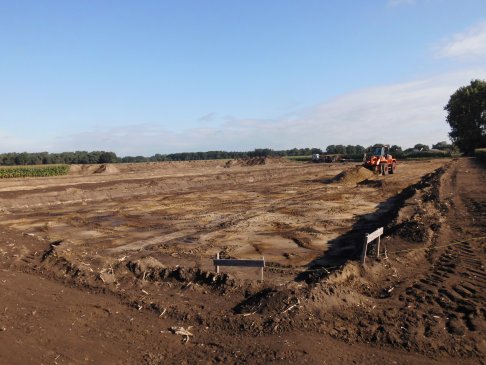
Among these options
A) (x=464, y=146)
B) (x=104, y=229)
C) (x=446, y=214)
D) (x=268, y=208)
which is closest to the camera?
(x=446, y=214)

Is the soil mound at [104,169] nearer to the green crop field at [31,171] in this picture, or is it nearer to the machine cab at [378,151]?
the green crop field at [31,171]

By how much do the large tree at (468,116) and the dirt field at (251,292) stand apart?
6566cm

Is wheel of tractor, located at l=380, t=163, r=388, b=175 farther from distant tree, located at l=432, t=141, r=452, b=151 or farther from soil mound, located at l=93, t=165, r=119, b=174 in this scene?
distant tree, located at l=432, t=141, r=452, b=151

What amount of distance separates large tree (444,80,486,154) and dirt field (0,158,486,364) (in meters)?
65.7

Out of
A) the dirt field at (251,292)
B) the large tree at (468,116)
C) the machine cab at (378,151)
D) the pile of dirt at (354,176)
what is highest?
the large tree at (468,116)

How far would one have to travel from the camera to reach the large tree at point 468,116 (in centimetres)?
7450

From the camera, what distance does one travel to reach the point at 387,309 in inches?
265

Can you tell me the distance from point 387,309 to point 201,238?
26.6 feet

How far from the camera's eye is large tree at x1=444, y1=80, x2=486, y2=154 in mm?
74500

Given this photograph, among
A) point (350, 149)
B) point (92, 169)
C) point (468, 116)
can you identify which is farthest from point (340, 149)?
point (92, 169)

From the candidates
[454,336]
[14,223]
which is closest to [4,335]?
[454,336]

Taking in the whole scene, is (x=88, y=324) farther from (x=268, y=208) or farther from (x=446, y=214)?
(x=268, y=208)

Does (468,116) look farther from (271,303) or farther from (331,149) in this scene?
(271,303)

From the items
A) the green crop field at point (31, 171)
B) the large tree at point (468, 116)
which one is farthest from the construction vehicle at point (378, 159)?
the large tree at point (468, 116)
